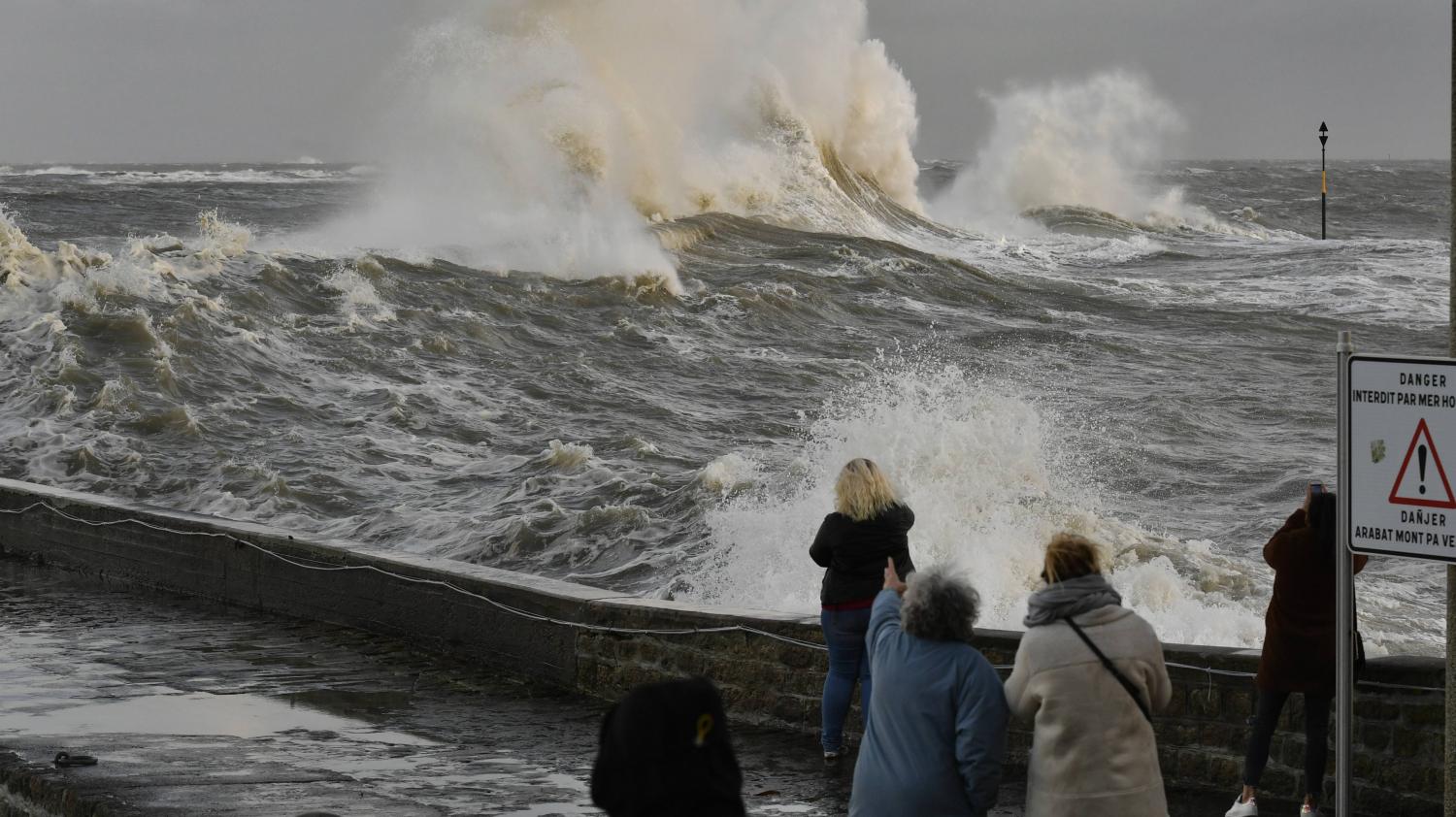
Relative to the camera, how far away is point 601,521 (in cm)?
1418

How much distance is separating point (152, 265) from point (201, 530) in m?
16.1

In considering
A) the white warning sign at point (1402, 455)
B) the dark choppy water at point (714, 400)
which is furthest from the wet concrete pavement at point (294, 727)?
the dark choppy water at point (714, 400)

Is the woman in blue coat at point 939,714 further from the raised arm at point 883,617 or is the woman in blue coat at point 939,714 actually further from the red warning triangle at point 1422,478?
the red warning triangle at point 1422,478

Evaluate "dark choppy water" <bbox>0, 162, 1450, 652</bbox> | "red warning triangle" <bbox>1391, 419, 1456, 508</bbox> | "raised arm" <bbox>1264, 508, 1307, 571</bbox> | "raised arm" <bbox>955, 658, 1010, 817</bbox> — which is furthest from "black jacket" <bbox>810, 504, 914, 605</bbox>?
"dark choppy water" <bbox>0, 162, 1450, 652</bbox>

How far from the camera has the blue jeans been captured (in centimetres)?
612

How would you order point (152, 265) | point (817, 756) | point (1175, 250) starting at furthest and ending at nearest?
point (1175, 250) < point (152, 265) < point (817, 756)

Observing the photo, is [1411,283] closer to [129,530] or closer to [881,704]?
[129,530]

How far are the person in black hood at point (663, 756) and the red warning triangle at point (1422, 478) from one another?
2077mm

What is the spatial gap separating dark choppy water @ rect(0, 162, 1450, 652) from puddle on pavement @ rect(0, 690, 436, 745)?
4.74 metres

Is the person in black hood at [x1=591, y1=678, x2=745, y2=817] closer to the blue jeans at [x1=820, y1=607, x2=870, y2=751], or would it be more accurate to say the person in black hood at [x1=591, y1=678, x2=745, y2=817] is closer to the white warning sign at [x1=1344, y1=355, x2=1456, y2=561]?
the white warning sign at [x1=1344, y1=355, x2=1456, y2=561]

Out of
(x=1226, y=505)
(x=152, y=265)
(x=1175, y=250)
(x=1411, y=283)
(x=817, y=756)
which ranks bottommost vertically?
(x=817, y=756)

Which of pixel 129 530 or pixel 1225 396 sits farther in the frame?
pixel 1225 396

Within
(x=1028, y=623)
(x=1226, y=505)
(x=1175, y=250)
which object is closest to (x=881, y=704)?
(x=1028, y=623)

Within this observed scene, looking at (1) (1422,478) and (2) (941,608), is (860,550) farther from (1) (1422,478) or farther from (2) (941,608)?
(1) (1422,478)
